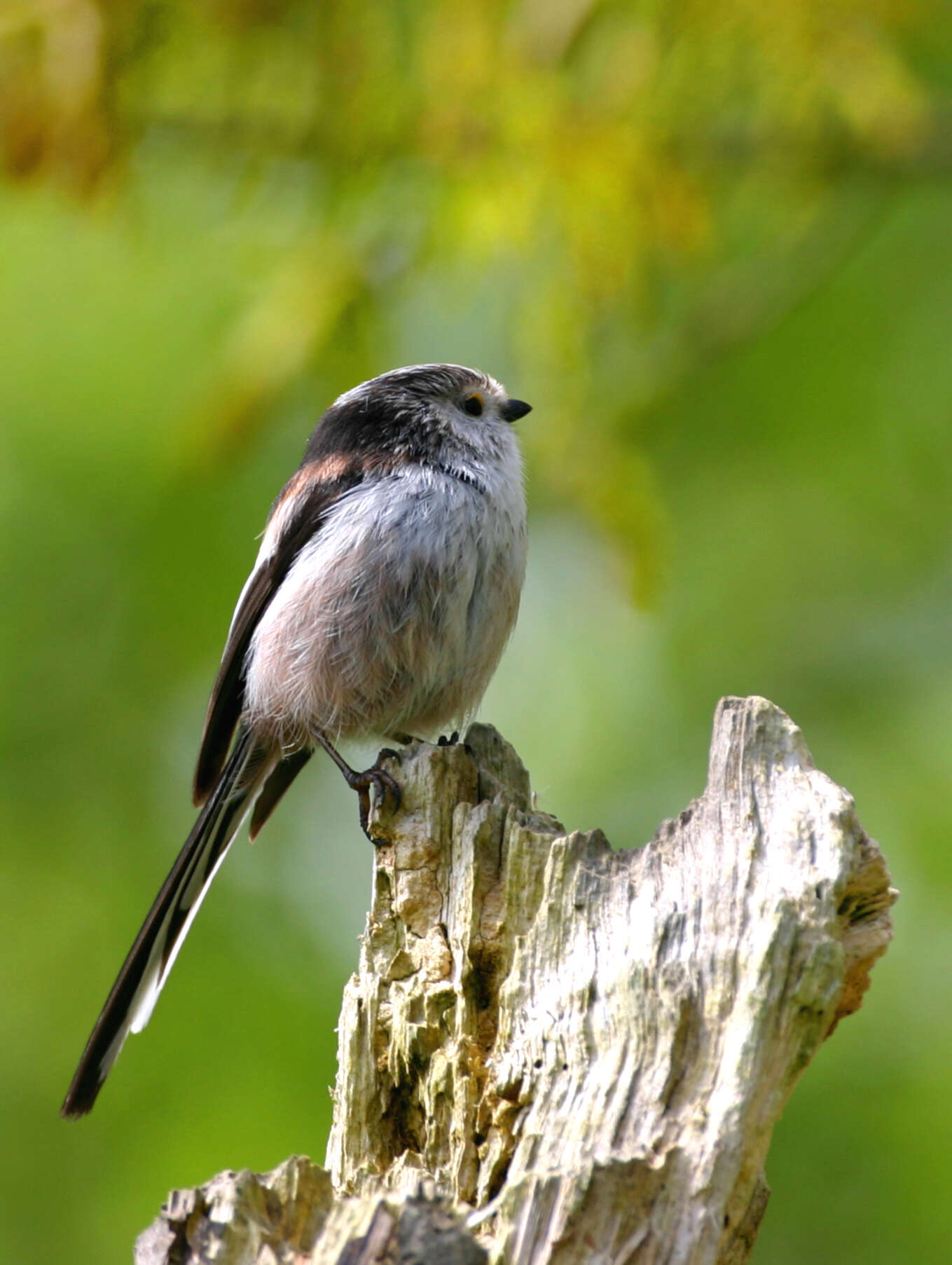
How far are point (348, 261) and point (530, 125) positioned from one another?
1094 millimetres

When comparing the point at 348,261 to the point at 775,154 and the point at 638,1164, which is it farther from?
the point at 638,1164

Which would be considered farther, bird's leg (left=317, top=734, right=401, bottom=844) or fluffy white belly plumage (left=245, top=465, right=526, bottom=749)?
fluffy white belly plumage (left=245, top=465, right=526, bottom=749)

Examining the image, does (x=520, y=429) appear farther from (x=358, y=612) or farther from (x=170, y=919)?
(x=170, y=919)

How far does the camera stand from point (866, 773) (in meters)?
6.81

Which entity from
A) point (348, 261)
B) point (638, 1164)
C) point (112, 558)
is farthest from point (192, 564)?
point (638, 1164)

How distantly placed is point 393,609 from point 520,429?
1734mm

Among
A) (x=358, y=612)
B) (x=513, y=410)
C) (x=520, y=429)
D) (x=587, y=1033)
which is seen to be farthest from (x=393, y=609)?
(x=587, y=1033)

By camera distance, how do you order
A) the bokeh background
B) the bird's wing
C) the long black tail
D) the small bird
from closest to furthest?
the long black tail → the small bird → the bird's wing → the bokeh background

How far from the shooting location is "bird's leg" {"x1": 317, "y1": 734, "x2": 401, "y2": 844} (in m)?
3.60

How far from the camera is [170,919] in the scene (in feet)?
14.5

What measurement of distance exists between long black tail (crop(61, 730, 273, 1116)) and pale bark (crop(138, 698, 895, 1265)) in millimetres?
1223

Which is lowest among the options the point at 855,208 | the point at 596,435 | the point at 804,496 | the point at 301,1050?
the point at 301,1050

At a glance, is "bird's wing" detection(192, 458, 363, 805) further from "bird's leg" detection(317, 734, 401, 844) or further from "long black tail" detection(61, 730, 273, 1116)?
"bird's leg" detection(317, 734, 401, 844)

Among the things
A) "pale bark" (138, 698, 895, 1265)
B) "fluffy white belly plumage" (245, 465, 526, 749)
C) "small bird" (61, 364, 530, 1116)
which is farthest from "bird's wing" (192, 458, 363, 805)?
"pale bark" (138, 698, 895, 1265)
